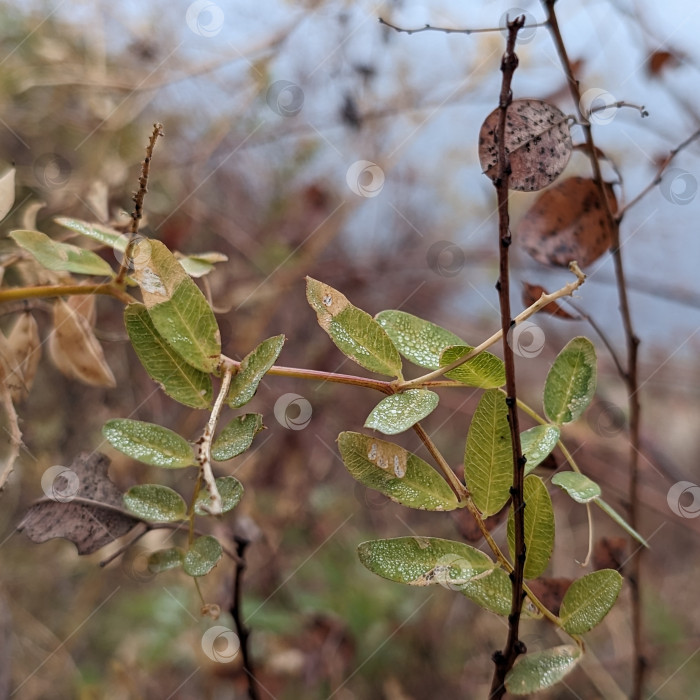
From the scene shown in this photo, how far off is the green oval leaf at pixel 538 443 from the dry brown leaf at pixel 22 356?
27 cm

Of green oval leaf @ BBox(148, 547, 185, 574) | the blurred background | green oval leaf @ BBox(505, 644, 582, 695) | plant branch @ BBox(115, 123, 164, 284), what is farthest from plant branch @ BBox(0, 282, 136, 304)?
the blurred background

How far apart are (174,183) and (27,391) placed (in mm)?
631

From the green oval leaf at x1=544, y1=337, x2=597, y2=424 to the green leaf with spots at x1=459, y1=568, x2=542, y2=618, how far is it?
76mm

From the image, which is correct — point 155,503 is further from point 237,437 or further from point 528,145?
point 528,145

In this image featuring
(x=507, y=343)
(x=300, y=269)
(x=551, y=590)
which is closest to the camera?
(x=507, y=343)

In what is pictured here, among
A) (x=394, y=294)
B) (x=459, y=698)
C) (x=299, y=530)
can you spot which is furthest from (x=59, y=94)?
(x=459, y=698)

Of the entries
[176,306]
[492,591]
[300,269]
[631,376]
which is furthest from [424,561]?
[300,269]

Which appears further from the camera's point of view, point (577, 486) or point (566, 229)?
point (566, 229)

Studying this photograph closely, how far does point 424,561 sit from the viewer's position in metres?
0.26

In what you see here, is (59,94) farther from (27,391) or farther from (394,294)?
(27,391)

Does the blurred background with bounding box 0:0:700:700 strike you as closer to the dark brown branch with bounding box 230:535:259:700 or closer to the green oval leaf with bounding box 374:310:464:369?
the dark brown branch with bounding box 230:535:259:700

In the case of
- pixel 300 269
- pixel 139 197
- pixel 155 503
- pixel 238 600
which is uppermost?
pixel 139 197

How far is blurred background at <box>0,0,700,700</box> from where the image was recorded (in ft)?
2.57

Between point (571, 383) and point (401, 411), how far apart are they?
0.32ft
